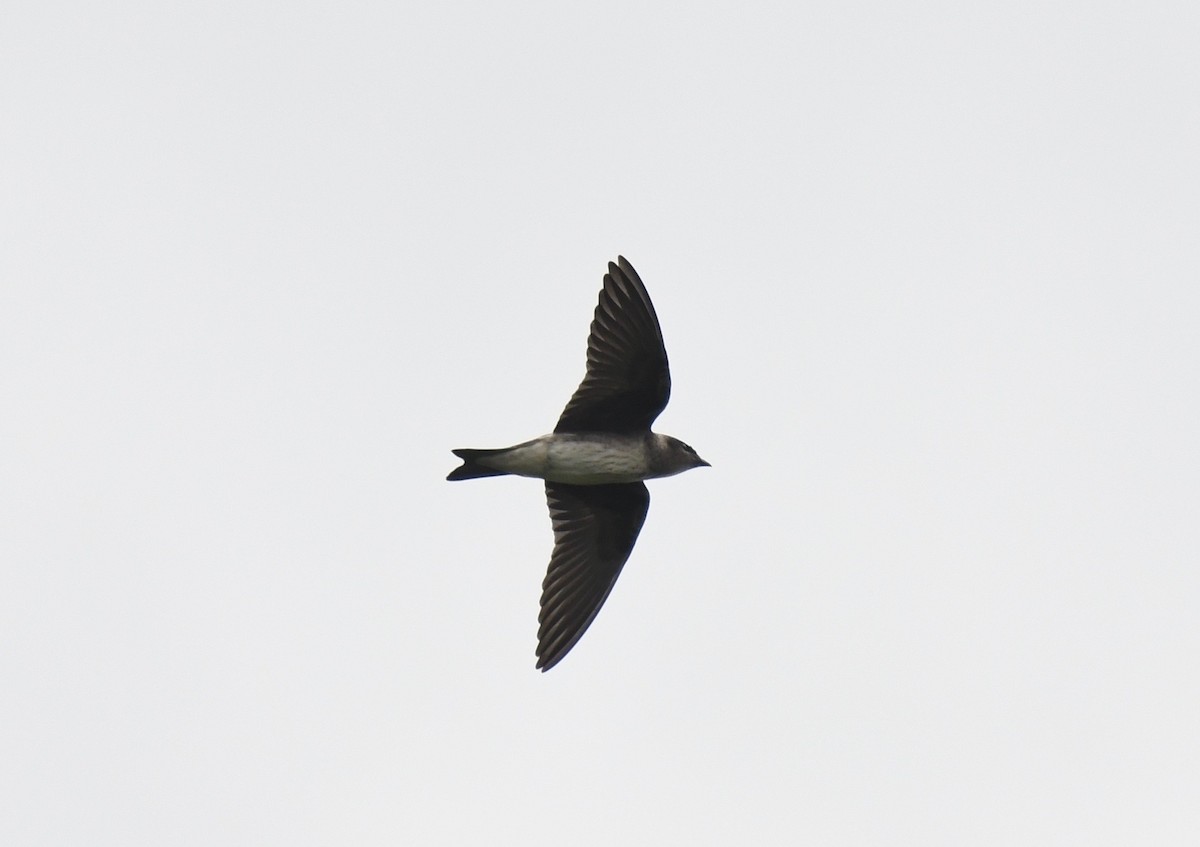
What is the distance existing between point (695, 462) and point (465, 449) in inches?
62.1

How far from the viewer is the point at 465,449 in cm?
1189

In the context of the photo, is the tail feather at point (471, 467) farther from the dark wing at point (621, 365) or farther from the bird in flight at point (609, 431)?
the dark wing at point (621, 365)

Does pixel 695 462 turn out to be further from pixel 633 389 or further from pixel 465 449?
pixel 465 449

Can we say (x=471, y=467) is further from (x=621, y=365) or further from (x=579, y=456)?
(x=621, y=365)

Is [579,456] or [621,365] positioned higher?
[621,365]

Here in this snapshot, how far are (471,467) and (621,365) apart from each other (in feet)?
3.78

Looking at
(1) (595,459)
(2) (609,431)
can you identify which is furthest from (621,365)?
(1) (595,459)

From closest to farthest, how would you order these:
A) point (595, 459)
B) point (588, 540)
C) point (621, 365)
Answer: point (621, 365) → point (595, 459) → point (588, 540)

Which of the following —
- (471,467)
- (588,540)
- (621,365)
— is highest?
(621,365)

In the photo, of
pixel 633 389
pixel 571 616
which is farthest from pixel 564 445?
pixel 571 616

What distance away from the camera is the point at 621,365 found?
11.9 metres

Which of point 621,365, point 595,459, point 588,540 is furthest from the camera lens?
point 588,540

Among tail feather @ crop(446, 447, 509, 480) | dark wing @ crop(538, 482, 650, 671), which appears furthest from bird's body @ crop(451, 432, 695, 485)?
dark wing @ crop(538, 482, 650, 671)

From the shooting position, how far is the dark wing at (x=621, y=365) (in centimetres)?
1177
